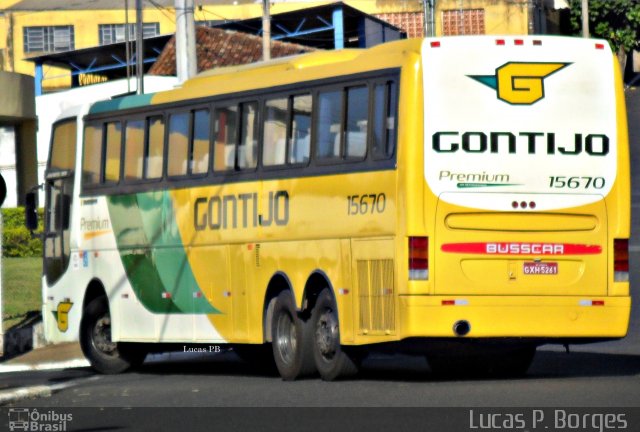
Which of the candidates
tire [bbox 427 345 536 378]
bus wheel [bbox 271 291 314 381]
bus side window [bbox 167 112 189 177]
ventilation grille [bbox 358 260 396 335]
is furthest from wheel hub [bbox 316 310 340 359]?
bus side window [bbox 167 112 189 177]

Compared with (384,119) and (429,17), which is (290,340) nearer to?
(384,119)

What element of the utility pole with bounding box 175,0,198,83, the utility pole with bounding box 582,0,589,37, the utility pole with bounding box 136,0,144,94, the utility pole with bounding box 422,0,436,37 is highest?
the utility pole with bounding box 582,0,589,37

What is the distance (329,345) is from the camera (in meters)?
16.5

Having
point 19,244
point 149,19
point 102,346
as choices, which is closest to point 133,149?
point 102,346

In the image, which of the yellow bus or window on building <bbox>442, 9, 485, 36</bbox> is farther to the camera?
window on building <bbox>442, 9, 485, 36</bbox>

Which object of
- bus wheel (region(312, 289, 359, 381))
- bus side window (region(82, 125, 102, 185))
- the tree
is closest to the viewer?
bus wheel (region(312, 289, 359, 381))

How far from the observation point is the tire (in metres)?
17.2

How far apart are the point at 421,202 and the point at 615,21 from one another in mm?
61808

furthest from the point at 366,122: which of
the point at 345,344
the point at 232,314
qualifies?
the point at 232,314

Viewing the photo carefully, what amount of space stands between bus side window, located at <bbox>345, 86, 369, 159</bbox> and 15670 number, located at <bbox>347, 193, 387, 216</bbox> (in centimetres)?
42

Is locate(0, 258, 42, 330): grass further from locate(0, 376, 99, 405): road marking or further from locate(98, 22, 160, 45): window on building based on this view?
locate(98, 22, 160, 45): window on building

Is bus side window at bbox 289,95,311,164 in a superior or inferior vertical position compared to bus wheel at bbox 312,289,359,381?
superior
